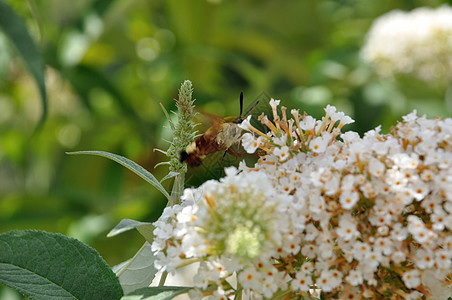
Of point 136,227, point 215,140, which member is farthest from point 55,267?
point 215,140

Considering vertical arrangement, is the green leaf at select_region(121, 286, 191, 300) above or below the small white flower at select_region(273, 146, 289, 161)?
below

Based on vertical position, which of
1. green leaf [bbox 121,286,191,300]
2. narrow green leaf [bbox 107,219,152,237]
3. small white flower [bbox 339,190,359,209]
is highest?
small white flower [bbox 339,190,359,209]

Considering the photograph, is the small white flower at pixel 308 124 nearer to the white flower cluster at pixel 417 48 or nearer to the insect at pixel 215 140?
the insect at pixel 215 140

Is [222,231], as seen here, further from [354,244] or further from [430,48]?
[430,48]

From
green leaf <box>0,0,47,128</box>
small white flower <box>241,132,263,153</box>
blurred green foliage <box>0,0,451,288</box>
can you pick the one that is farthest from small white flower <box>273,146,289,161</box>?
blurred green foliage <box>0,0,451,288</box>

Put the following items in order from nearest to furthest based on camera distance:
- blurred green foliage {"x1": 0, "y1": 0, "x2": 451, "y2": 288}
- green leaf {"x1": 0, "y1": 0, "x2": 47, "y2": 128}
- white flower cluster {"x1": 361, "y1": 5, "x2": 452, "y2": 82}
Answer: green leaf {"x1": 0, "y1": 0, "x2": 47, "y2": 128} < blurred green foliage {"x1": 0, "y1": 0, "x2": 451, "y2": 288} < white flower cluster {"x1": 361, "y1": 5, "x2": 452, "y2": 82}

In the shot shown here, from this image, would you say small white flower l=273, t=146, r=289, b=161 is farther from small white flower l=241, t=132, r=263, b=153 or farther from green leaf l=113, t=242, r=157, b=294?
green leaf l=113, t=242, r=157, b=294

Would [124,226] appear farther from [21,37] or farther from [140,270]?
[21,37]
